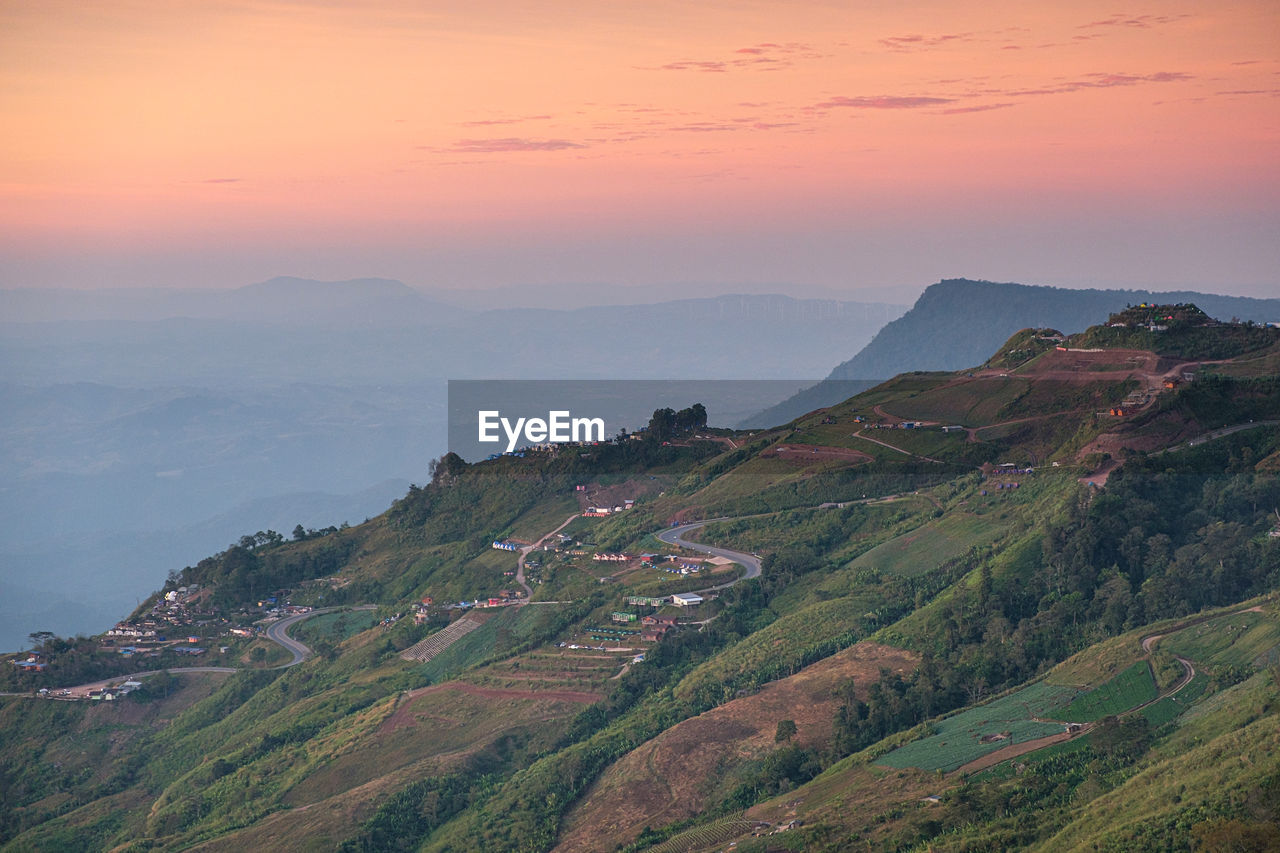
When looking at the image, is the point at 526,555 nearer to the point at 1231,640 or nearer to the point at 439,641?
the point at 439,641

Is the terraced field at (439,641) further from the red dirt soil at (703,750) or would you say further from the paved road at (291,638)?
the red dirt soil at (703,750)

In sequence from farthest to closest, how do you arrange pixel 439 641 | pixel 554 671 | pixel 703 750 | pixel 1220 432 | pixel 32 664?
pixel 32 664
pixel 439 641
pixel 1220 432
pixel 554 671
pixel 703 750

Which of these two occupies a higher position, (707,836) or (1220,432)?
(1220,432)

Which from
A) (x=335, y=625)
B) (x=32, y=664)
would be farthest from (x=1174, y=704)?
(x=32, y=664)

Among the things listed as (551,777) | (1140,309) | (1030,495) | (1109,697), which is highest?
(1140,309)

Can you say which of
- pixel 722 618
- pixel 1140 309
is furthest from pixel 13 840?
pixel 1140 309

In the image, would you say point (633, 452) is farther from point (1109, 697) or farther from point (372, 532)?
point (1109, 697)

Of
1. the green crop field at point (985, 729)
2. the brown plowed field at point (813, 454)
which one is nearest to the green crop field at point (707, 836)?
the green crop field at point (985, 729)
